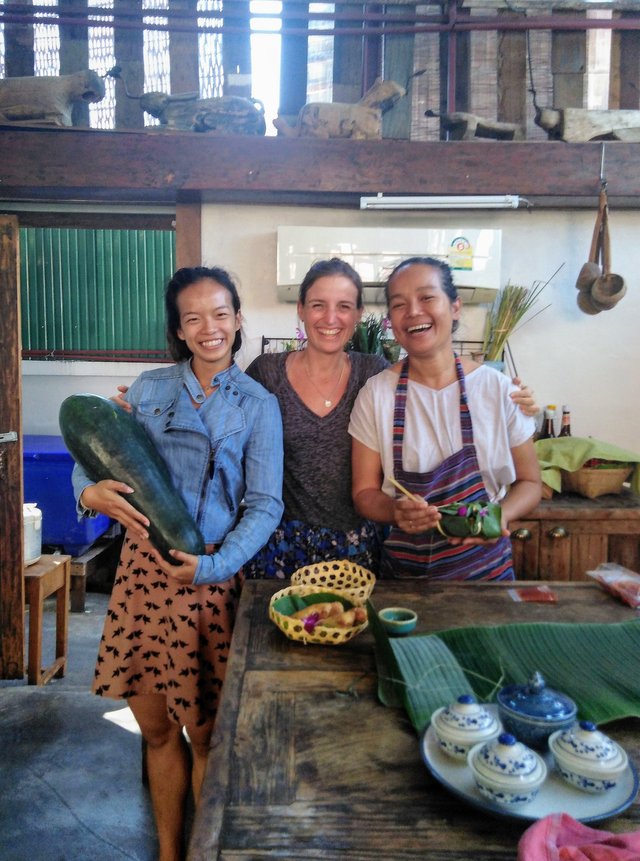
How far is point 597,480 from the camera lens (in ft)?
12.1

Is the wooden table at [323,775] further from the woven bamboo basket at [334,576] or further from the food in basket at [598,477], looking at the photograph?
the food in basket at [598,477]

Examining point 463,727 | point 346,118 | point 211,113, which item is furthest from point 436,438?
point 211,113

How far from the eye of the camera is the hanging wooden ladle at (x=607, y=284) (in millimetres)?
3941

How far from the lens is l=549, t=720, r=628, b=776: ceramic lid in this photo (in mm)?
1018

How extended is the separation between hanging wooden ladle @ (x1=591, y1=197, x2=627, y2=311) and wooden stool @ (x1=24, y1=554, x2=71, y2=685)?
372 centimetres

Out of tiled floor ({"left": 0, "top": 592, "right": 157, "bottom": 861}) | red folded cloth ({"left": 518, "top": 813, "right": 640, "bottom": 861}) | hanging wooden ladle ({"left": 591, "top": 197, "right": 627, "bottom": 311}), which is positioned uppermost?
hanging wooden ladle ({"left": 591, "top": 197, "right": 627, "bottom": 311})

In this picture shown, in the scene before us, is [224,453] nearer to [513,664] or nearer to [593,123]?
[513,664]

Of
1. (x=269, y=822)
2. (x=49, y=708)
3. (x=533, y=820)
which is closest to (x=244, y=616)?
(x=269, y=822)

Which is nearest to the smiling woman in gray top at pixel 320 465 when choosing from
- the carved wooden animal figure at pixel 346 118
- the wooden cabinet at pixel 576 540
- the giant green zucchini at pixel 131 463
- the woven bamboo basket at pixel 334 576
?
the woven bamboo basket at pixel 334 576

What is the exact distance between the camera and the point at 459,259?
13.4 feet

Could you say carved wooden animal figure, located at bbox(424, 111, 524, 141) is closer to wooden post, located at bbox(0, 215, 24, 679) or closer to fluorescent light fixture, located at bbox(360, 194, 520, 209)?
fluorescent light fixture, located at bbox(360, 194, 520, 209)

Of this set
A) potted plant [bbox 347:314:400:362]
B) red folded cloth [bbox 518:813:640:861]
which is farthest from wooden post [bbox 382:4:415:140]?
red folded cloth [bbox 518:813:640:861]

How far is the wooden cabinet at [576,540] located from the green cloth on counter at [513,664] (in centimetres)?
189

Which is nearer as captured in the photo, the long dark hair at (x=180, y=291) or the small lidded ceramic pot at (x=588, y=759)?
the small lidded ceramic pot at (x=588, y=759)
